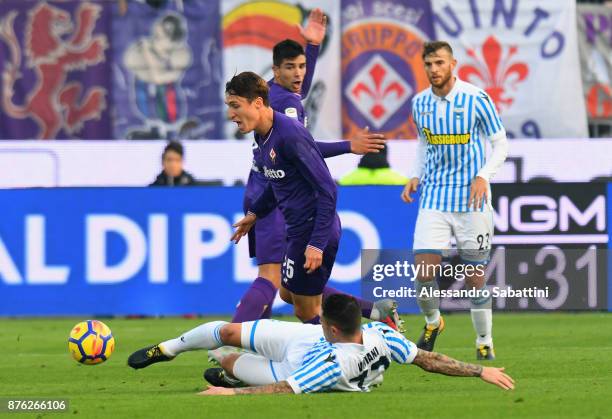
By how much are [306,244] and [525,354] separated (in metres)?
2.75

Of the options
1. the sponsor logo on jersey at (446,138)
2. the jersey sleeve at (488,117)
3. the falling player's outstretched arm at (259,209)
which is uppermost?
the jersey sleeve at (488,117)

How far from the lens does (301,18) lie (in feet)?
71.4

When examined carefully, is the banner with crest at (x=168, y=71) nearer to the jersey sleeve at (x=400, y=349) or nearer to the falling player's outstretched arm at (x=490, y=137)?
the falling player's outstretched arm at (x=490, y=137)

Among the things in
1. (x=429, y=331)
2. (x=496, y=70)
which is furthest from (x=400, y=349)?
(x=496, y=70)

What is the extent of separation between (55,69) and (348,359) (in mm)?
14334

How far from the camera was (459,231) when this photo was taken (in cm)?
1163

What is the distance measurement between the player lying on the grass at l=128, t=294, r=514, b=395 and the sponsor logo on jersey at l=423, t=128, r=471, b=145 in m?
2.97

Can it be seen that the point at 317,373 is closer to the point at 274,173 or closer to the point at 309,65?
the point at 274,173

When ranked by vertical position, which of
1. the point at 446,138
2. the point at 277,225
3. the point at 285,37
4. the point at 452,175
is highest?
the point at 285,37

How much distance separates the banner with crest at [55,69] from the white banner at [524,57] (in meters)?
4.85

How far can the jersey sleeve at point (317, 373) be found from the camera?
8570 mm

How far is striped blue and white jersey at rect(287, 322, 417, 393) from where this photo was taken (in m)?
8.55

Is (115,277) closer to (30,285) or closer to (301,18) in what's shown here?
(30,285)

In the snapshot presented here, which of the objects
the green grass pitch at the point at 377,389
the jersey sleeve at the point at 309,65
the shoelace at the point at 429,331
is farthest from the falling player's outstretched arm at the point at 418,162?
the green grass pitch at the point at 377,389
